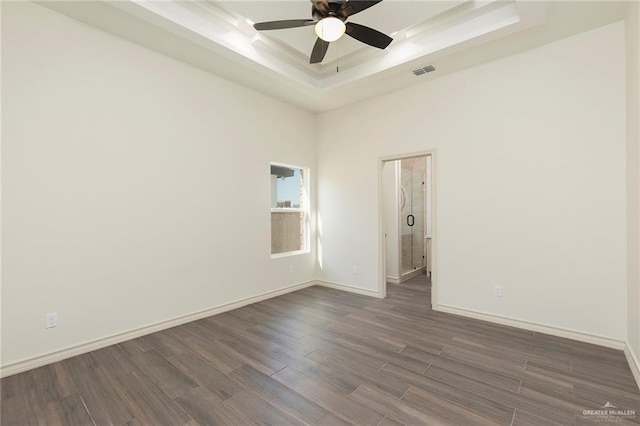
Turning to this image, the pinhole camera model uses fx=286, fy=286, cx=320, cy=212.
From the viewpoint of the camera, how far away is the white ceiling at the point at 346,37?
2619mm

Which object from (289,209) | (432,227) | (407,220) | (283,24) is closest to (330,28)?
(283,24)

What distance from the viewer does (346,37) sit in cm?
329

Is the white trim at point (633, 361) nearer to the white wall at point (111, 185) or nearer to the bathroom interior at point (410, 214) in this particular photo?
the bathroom interior at point (410, 214)

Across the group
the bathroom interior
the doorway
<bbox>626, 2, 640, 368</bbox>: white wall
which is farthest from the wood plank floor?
the bathroom interior

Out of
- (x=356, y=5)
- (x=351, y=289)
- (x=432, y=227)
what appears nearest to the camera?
(x=356, y=5)

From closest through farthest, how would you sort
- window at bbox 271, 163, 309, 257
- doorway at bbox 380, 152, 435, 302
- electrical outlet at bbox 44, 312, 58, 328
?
electrical outlet at bbox 44, 312, 58, 328 < window at bbox 271, 163, 309, 257 < doorway at bbox 380, 152, 435, 302

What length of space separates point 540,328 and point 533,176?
1669 millimetres

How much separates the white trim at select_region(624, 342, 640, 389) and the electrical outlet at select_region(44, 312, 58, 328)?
15.8 ft

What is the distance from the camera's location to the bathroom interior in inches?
216

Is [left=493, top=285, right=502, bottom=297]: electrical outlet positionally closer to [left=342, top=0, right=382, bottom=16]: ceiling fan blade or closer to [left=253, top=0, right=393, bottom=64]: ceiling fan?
[left=253, top=0, right=393, bottom=64]: ceiling fan

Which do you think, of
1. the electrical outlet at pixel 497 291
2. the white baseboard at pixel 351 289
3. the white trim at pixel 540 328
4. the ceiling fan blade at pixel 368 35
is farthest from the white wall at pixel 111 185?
the electrical outlet at pixel 497 291

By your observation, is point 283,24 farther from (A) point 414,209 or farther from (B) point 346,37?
(A) point 414,209

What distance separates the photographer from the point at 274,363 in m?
2.51

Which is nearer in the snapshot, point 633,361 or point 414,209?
point 633,361
